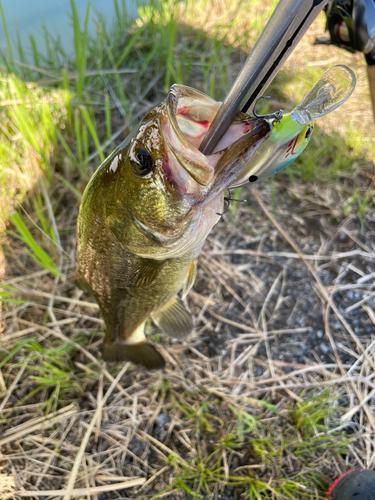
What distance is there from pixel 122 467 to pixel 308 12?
1907mm

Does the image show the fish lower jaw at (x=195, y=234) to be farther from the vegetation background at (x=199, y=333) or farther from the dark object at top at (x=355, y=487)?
the dark object at top at (x=355, y=487)

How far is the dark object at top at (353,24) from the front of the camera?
1.19 meters

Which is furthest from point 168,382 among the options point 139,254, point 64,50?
point 64,50

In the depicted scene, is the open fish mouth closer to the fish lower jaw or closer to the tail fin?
the fish lower jaw

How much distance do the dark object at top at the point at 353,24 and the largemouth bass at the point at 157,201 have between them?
2.43 ft

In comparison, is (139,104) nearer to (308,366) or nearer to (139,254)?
(139,254)

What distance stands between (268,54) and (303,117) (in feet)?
0.71

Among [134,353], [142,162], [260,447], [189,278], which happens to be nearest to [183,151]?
[142,162]

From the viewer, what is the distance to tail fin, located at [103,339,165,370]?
1.60 m

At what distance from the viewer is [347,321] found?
2.03m

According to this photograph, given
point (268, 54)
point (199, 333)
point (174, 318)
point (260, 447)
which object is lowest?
point (260, 447)

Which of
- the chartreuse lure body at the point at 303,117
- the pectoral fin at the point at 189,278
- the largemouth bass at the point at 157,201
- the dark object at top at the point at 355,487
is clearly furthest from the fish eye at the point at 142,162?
the dark object at top at the point at 355,487

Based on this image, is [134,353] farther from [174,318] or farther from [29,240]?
[29,240]

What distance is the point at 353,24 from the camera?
1223 millimetres
